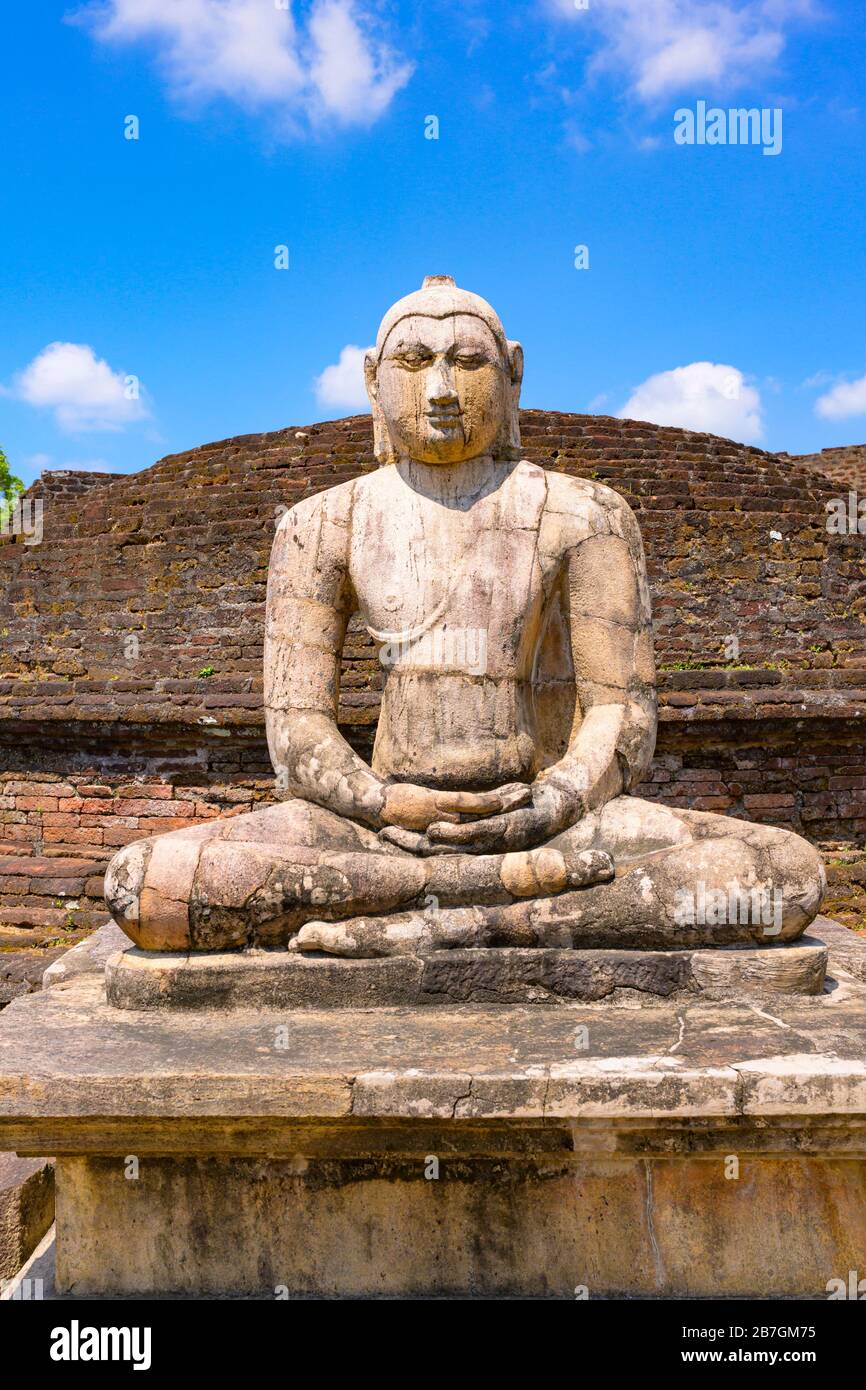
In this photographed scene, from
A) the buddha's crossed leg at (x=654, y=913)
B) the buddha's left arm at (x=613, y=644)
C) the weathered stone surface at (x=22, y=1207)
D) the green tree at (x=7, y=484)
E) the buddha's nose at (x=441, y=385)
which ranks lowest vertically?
the weathered stone surface at (x=22, y=1207)

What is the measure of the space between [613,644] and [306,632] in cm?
95

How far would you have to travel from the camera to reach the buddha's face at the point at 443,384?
310 cm

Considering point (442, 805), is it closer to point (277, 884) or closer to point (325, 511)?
point (277, 884)

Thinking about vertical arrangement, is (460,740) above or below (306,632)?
below

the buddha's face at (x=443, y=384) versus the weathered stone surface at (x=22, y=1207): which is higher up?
A: the buddha's face at (x=443, y=384)

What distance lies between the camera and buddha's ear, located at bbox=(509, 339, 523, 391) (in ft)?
10.8

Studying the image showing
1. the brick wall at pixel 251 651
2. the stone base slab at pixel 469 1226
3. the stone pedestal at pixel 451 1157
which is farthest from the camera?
the brick wall at pixel 251 651

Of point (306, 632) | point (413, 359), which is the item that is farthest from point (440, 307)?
point (306, 632)

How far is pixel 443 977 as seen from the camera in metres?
2.62

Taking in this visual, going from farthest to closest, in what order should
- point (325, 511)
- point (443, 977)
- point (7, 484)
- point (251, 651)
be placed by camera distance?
1. point (7, 484)
2. point (251, 651)
3. point (325, 511)
4. point (443, 977)

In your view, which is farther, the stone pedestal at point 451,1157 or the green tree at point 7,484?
the green tree at point 7,484

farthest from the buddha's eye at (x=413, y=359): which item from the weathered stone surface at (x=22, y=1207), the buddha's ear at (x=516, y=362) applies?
the weathered stone surface at (x=22, y=1207)

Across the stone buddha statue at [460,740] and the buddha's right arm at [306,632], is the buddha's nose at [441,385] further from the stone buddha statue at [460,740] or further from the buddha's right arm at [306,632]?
the buddha's right arm at [306,632]
